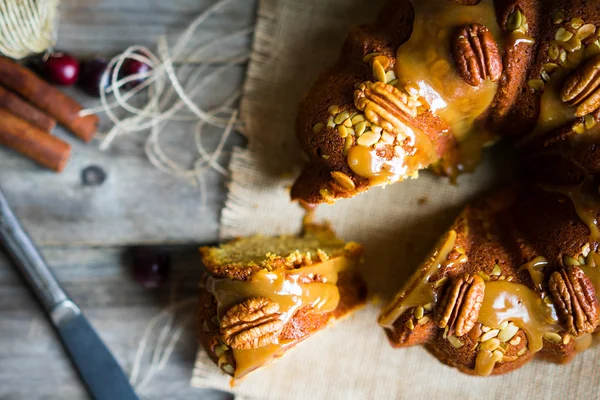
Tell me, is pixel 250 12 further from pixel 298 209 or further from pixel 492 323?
pixel 492 323

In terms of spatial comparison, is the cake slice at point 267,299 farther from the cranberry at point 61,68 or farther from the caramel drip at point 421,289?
the cranberry at point 61,68

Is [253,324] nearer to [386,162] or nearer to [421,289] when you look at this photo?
[421,289]

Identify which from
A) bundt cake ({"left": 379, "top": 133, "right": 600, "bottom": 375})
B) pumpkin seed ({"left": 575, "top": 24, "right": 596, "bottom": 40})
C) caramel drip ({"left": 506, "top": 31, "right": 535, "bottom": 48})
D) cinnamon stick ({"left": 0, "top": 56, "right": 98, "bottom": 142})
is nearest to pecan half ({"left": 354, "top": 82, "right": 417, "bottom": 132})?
caramel drip ({"left": 506, "top": 31, "right": 535, "bottom": 48})

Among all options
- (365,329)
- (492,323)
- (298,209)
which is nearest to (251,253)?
(298,209)

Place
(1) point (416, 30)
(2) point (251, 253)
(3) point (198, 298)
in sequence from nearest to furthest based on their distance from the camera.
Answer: (1) point (416, 30) < (2) point (251, 253) < (3) point (198, 298)

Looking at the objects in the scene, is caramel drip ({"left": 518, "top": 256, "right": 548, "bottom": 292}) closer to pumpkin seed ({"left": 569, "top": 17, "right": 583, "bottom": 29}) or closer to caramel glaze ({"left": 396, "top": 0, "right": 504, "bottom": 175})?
caramel glaze ({"left": 396, "top": 0, "right": 504, "bottom": 175})

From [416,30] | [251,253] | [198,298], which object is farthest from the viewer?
[198,298]

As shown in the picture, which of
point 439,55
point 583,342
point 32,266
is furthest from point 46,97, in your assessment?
point 583,342
